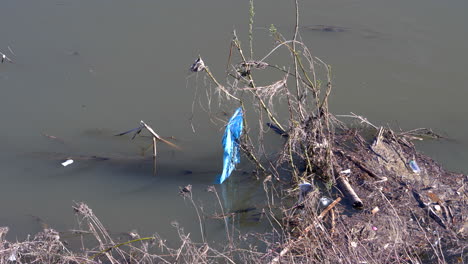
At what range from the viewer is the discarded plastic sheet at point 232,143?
3.87 metres

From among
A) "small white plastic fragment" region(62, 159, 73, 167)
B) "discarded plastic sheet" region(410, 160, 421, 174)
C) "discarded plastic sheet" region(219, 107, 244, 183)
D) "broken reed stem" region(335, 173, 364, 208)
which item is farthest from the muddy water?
"broken reed stem" region(335, 173, 364, 208)

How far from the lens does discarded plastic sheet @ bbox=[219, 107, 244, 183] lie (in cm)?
387

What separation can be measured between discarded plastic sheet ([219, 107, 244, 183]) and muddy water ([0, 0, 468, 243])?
0.53 feet

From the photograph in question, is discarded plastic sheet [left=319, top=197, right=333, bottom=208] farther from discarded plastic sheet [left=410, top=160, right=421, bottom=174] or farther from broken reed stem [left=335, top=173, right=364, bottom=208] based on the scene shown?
discarded plastic sheet [left=410, top=160, right=421, bottom=174]

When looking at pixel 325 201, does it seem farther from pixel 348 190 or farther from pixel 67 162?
pixel 67 162

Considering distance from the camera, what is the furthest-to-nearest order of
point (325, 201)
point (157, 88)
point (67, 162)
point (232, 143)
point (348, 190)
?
point (157, 88), point (67, 162), point (232, 143), point (348, 190), point (325, 201)

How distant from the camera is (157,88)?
542 centimetres

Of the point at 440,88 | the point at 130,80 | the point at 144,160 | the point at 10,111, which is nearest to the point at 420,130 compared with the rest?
the point at 440,88

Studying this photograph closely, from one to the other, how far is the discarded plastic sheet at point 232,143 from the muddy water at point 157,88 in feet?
0.53

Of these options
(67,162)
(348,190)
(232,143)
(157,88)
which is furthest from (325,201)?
(157,88)

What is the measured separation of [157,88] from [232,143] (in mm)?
1671

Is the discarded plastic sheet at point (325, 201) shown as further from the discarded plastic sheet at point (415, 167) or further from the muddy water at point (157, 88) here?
the discarded plastic sheet at point (415, 167)

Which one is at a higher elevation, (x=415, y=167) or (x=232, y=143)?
(x=232, y=143)

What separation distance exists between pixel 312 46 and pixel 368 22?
875 millimetres
